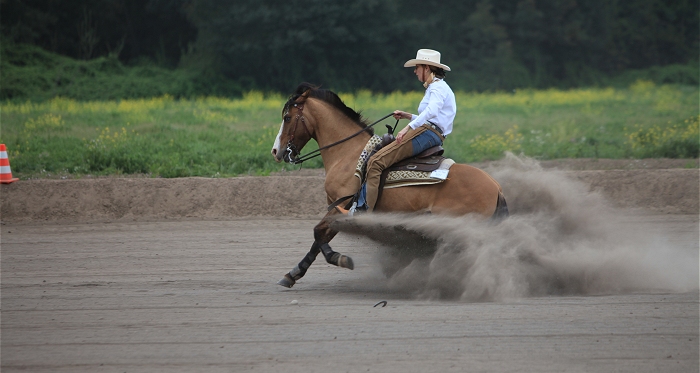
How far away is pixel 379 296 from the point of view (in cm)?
867

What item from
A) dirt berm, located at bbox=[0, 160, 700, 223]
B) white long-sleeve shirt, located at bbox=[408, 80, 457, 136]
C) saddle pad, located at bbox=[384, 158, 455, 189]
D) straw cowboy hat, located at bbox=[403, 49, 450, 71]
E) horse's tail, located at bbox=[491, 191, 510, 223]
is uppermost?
straw cowboy hat, located at bbox=[403, 49, 450, 71]

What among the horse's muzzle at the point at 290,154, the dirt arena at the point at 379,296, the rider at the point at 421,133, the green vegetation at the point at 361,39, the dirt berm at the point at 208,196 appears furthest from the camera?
the green vegetation at the point at 361,39

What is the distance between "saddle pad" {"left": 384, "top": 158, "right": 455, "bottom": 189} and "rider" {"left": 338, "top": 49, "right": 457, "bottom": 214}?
0.55 ft

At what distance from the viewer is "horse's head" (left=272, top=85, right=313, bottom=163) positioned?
9.50 metres

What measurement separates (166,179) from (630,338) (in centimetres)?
1107

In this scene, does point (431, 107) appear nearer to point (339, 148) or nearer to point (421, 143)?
point (421, 143)

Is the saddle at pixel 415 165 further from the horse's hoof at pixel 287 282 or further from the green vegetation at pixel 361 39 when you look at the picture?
the green vegetation at pixel 361 39

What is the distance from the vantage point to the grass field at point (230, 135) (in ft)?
57.1

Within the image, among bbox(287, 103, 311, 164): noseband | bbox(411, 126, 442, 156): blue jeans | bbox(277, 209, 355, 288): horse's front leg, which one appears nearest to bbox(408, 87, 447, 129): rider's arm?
bbox(411, 126, 442, 156): blue jeans

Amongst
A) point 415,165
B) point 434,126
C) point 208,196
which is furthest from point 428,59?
point 208,196

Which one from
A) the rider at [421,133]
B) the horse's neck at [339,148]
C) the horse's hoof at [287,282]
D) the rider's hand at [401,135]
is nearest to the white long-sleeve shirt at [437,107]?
the rider at [421,133]

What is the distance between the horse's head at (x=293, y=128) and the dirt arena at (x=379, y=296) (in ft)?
4.24

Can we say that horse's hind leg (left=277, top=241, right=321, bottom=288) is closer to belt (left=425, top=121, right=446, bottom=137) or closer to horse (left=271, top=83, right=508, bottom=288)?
horse (left=271, top=83, right=508, bottom=288)

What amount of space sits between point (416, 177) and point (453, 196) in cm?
48
